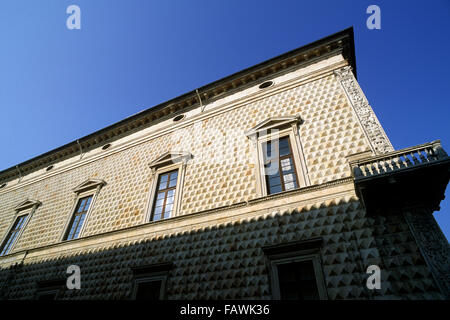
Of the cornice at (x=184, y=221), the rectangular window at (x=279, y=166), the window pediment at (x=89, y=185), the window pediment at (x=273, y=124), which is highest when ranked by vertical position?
the window pediment at (x=89, y=185)

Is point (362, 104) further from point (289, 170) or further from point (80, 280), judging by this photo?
point (80, 280)

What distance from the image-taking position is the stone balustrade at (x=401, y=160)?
437 centimetres

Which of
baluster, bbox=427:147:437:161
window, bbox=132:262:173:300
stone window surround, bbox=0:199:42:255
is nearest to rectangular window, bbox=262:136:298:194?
baluster, bbox=427:147:437:161

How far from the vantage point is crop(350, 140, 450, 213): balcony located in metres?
4.31

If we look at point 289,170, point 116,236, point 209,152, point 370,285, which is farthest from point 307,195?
point 116,236

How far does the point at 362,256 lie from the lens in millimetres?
4703

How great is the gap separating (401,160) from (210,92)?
284 inches

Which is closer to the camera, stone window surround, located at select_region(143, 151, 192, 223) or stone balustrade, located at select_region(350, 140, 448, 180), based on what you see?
stone balustrade, located at select_region(350, 140, 448, 180)

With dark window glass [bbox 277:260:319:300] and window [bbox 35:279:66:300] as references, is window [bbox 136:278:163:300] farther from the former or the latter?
dark window glass [bbox 277:260:319:300]

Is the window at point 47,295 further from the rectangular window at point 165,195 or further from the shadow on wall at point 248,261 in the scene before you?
the rectangular window at point 165,195

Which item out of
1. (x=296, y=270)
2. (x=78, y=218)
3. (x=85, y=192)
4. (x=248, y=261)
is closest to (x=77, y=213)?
(x=78, y=218)

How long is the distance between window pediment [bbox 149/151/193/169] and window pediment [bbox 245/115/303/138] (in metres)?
2.31

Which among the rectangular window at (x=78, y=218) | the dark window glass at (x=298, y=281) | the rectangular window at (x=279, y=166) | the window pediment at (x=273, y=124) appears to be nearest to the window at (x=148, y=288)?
the dark window glass at (x=298, y=281)

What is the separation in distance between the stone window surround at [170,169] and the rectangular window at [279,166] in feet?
9.12
